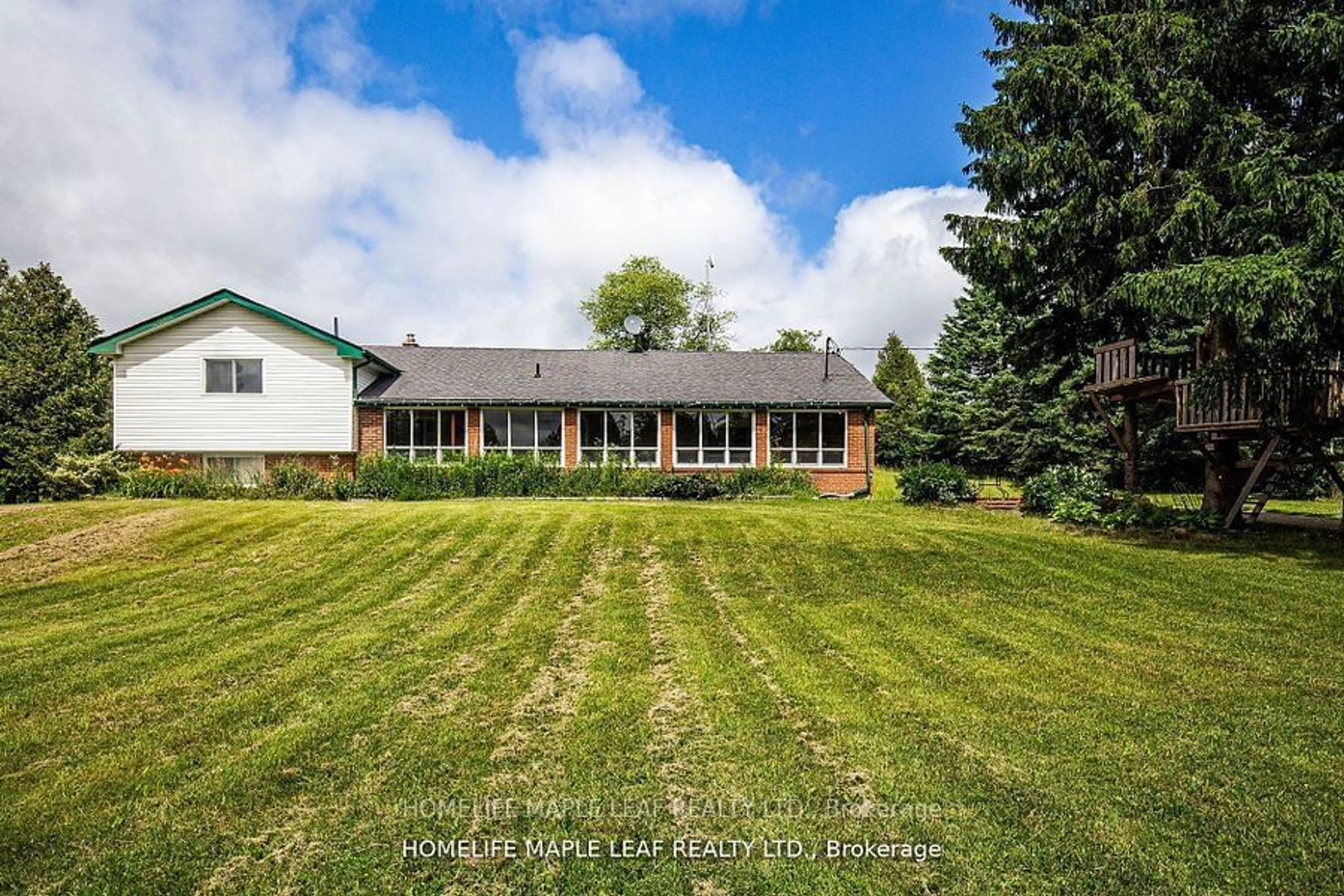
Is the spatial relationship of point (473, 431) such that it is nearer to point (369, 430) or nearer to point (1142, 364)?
point (369, 430)

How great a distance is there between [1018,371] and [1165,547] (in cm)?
866

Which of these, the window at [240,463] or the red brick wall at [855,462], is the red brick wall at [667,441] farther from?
the window at [240,463]

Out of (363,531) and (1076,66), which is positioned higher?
(1076,66)

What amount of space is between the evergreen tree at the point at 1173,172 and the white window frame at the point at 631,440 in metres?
11.0

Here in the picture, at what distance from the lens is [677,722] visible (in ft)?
16.1

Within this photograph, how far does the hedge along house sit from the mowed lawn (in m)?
11.6

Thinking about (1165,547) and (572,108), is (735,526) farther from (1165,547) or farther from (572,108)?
(572,108)

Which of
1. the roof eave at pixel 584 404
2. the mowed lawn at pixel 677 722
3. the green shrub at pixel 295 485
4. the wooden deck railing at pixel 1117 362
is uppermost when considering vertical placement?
the wooden deck railing at pixel 1117 362

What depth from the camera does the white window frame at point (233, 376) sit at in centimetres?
2114

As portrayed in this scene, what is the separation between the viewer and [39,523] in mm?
13281

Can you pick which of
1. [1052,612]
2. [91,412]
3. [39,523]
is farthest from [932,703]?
[91,412]

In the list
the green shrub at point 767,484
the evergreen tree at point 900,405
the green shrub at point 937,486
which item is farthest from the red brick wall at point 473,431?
the evergreen tree at point 900,405

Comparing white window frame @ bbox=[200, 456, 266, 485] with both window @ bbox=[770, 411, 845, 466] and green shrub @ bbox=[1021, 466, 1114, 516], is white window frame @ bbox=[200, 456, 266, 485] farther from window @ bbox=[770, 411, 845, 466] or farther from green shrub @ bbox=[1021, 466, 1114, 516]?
green shrub @ bbox=[1021, 466, 1114, 516]

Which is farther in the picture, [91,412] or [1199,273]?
[91,412]
